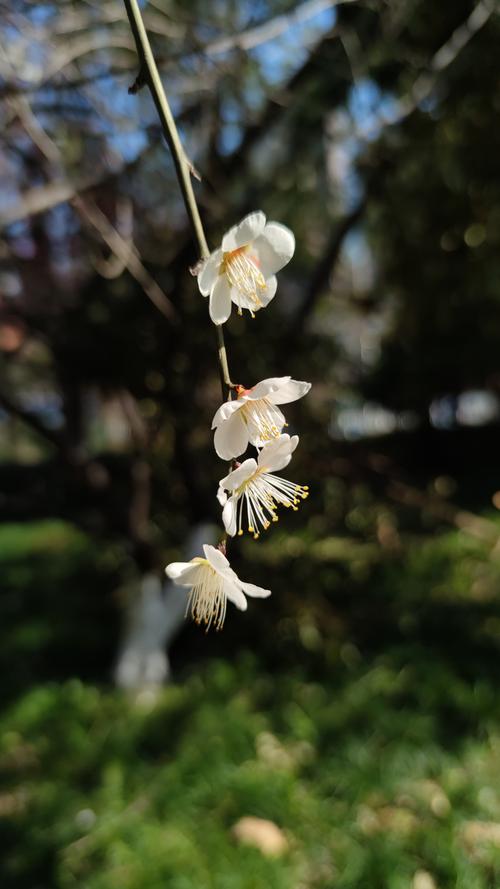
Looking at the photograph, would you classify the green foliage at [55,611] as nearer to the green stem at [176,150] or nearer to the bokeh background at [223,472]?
the bokeh background at [223,472]

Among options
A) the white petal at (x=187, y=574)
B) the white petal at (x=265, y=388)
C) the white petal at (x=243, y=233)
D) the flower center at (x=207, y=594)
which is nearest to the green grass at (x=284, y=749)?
the flower center at (x=207, y=594)

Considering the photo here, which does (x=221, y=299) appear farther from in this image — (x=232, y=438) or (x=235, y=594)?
(x=235, y=594)

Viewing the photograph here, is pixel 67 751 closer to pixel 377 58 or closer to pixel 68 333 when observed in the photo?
pixel 68 333

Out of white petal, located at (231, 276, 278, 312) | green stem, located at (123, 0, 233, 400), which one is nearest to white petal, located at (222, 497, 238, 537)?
green stem, located at (123, 0, 233, 400)

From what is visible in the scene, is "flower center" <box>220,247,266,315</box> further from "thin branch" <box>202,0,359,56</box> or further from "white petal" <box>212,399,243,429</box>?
"thin branch" <box>202,0,359,56</box>

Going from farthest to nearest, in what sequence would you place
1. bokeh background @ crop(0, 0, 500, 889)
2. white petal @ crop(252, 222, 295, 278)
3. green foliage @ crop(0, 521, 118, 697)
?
green foliage @ crop(0, 521, 118, 697) → bokeh background @ crop(0, 0, 500, 889) → white petal @ crop(252, 222, 295, 278)

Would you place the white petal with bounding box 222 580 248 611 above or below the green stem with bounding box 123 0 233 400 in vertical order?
below

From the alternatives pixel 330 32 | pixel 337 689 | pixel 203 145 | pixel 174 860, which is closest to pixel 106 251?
pixel 203 145
